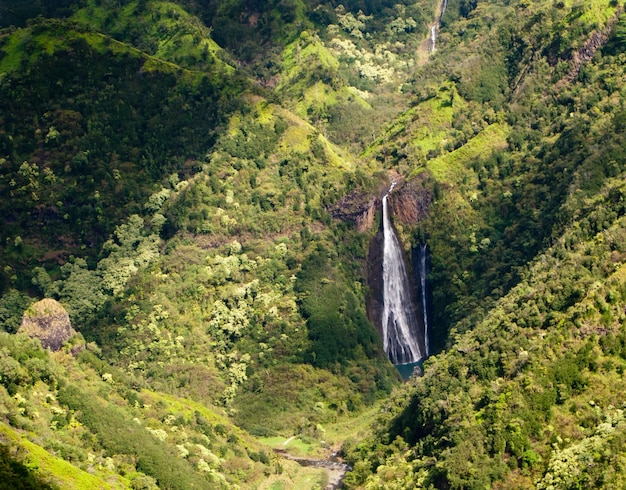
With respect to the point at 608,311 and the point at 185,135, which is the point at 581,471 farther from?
the point at 185,135

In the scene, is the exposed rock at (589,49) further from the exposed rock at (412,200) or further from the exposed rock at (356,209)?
the exposed rock at (356,209)

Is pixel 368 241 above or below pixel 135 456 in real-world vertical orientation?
above

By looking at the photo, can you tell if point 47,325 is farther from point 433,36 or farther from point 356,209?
point 433,36

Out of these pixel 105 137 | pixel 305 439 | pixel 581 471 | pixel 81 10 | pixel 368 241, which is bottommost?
pixel 581 471

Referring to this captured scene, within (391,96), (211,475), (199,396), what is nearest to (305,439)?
(199,396)

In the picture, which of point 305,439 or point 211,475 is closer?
point 211,475

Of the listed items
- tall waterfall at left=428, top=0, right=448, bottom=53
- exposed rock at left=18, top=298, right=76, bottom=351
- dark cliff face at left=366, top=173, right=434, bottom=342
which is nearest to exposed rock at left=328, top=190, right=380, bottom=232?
dark cliff face at left=366, top=173, right=434, bottom=342

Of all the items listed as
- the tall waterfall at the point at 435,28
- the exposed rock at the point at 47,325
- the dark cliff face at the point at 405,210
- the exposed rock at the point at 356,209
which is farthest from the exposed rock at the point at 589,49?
the exposed rock at the point at 47,325
